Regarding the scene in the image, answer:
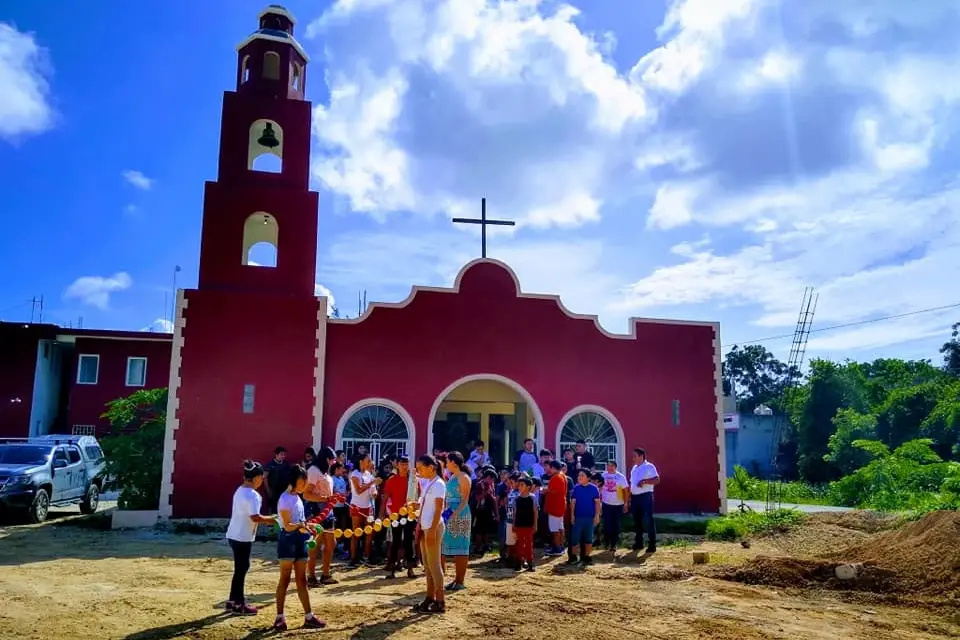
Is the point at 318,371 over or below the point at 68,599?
over

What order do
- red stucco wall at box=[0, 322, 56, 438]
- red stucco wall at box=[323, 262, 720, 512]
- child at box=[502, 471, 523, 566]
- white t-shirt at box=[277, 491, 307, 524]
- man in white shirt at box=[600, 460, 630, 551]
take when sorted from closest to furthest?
white t-shirt at box=[277, 491, 307, 524] → child at box=[502, 471, 523, 566] → man in white shirt at box=[600, 460, 630, 551] → red stucco wall at box=[323, 262, 720, 512] → red stucco wall at box=[0, 322, 56, 438]

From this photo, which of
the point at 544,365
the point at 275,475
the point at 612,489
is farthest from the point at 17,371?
the point at 612,489

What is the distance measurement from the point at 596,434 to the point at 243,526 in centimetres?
1056

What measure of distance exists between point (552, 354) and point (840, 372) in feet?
70.6

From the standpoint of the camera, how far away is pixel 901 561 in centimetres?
923

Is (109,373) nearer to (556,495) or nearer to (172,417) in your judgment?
(172,417)

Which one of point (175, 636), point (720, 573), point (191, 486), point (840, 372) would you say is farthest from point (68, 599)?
point (840, 372)

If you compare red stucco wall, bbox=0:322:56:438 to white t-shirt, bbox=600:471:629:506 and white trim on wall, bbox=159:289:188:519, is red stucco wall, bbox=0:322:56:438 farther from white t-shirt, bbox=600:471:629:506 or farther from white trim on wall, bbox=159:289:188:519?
white t-shirt, bbox=600:471:629:506

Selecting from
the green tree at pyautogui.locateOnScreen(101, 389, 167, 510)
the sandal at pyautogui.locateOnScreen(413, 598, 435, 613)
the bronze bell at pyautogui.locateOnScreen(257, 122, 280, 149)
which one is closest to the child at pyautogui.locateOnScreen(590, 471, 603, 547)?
the sandal at pyautogui.locateOnScreen(413, 598, 435, 613)

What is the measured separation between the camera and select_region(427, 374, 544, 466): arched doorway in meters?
18.0

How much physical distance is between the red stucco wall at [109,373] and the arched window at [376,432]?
500 inches

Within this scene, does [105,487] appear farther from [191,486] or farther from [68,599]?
[68,599]

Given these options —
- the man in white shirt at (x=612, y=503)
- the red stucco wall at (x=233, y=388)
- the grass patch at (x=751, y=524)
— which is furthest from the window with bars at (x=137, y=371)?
the grass patch at (x=751, y=524)

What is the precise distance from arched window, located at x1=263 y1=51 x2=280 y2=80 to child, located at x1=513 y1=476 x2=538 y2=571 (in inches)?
439
